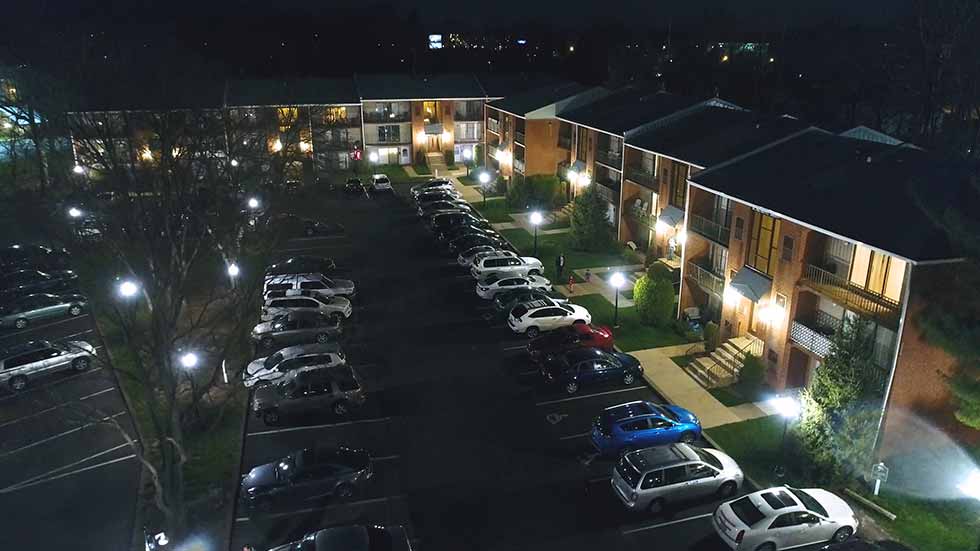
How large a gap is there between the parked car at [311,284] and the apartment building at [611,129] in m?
18.9

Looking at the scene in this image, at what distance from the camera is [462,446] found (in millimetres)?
22688

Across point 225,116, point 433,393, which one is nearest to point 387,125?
point 225,116

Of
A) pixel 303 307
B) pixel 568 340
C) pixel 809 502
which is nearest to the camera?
pixel 809 502

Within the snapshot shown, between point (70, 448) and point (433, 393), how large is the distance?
13.1 m

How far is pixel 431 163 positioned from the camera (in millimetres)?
72125

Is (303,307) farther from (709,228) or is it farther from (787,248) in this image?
(787,248)

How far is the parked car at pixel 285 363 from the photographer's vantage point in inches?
1030

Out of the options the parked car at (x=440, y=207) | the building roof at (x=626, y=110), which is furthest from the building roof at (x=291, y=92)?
the building roof at (x=626, y=110)

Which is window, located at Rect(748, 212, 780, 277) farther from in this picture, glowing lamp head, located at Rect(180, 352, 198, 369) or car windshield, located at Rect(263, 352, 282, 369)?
glowing lamp head, located at Rect(180, 352, 198, 369)

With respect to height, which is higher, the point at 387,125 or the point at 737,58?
the point at 737,58

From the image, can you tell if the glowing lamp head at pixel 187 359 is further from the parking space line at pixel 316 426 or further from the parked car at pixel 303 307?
the parked car at pixel 303 307

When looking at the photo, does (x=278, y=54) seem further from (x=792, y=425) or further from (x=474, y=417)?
(x=792, y=425)

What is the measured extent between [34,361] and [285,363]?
10.7 m

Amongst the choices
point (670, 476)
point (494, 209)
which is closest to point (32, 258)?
point (494, 209)
